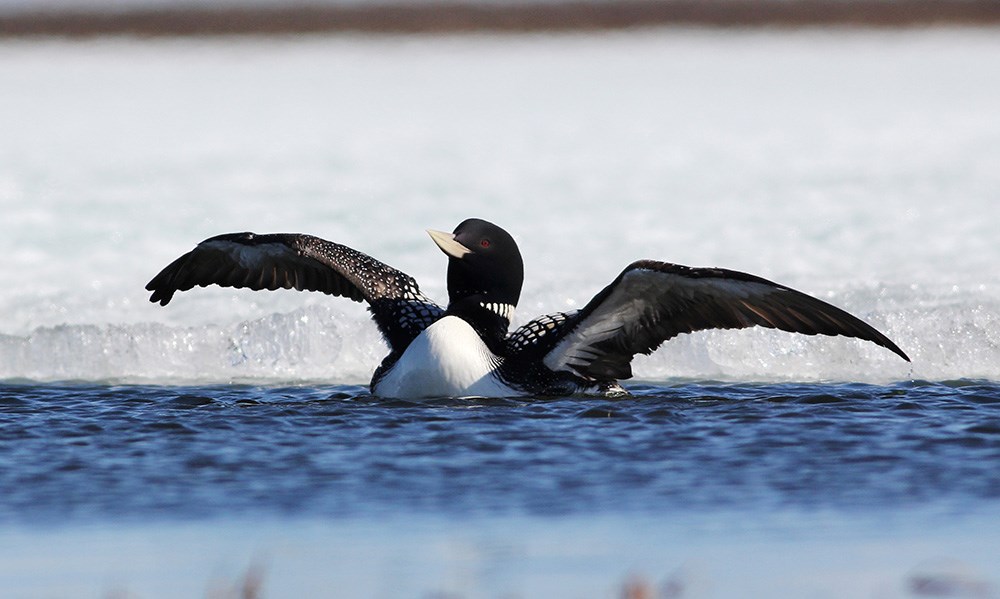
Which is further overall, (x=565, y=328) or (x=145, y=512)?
(x=565, y=328)

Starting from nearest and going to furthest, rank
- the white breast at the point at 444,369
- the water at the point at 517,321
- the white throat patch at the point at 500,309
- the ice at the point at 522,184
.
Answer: the water at the point at 517,321 → the white breast at the point at 444,369 → the white throat patch at the point at 500,309 → the ice at the point at 522,184

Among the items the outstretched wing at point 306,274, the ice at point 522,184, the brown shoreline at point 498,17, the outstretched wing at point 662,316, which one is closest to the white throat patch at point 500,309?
A: the outstretched wing at point 662,316

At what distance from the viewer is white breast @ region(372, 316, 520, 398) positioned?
18.6ft

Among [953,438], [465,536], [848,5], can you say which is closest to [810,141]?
[953,438]

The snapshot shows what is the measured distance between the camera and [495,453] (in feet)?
14.9

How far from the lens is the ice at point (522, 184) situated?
22.4ft

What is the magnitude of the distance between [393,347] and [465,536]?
2642mm

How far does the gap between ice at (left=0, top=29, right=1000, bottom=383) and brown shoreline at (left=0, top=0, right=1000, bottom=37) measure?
189 centimetres

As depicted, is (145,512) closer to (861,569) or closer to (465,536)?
(465,536)

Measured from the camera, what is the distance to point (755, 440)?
4.73m

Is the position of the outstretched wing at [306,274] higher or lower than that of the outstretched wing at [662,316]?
higher

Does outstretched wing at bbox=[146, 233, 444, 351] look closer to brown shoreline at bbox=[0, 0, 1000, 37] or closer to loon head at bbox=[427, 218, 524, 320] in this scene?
loon head at bbox=[427, 218, 524, 320]

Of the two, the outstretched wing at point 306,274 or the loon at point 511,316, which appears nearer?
the loon at point 511,316

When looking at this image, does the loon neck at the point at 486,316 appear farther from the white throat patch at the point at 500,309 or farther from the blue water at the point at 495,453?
the blue water at the point at 495,453
